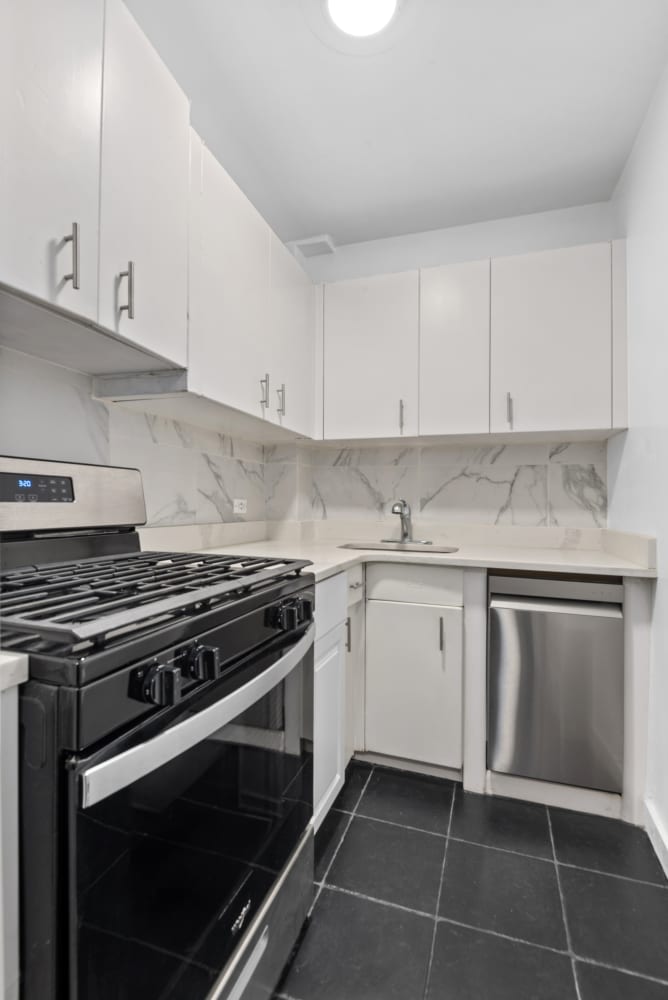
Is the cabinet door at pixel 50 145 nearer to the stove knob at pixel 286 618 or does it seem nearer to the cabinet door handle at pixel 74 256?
the cabinet door handle at pixel 74 256

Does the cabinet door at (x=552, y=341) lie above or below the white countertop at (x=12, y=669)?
above

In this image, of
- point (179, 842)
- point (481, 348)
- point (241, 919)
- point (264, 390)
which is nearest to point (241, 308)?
point (264, 390)

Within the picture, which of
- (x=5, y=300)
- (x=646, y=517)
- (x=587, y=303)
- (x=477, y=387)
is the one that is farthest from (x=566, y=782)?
(x=5, y=300)

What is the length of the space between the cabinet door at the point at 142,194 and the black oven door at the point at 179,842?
0.85m

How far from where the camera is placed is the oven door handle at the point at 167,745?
594mm

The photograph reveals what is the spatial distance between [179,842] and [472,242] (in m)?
2.67

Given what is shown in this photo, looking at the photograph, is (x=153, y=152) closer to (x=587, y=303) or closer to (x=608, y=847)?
(x=587, y=303)

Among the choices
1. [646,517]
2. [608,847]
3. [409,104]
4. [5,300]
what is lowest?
[608,847]

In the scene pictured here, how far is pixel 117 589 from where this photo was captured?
90 cm

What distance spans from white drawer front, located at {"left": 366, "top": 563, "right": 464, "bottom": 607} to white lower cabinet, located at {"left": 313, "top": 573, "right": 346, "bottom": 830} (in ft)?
1.01

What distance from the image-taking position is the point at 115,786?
2.03 ft

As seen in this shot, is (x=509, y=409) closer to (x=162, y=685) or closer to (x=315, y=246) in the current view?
(x=315, y=246)

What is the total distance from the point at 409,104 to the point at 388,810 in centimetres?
247

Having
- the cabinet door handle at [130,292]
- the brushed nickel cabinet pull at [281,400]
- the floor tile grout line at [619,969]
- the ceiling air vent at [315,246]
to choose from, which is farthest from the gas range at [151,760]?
the ceiling air vent at [315,246]
